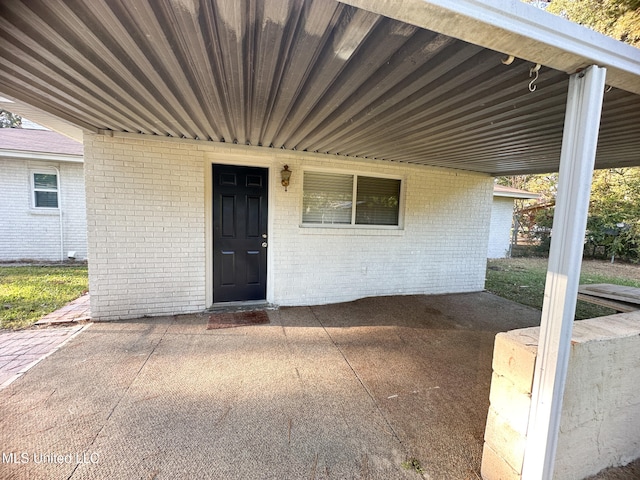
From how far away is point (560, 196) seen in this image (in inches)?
54.4

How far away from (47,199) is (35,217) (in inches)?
19.9

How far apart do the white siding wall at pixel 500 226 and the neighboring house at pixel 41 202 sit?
1347 cm

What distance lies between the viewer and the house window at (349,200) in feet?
15.0

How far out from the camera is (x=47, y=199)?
670 cm

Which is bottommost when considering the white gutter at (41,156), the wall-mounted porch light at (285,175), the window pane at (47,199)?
the window pane at (47,199)

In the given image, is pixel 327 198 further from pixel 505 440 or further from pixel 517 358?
pixel 505 440

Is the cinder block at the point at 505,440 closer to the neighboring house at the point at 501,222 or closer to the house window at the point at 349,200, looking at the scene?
the house window at the point at 349,200

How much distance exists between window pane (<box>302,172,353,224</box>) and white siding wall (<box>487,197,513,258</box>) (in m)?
8.56

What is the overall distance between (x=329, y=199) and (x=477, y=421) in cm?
351

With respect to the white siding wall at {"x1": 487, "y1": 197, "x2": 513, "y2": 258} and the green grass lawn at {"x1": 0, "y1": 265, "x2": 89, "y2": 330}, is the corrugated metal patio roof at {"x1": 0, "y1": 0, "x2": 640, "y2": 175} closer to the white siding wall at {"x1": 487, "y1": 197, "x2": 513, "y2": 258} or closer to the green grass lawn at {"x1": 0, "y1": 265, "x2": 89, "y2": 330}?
the green grass lawn at {"x1": 0, "y1": 265, "x2": 89, "y2": 330}

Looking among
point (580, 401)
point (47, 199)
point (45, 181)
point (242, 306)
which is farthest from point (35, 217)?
point (580, 401)

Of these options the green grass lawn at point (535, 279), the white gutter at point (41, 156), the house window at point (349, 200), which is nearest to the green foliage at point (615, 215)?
the green grass lawn at point (535, 279)

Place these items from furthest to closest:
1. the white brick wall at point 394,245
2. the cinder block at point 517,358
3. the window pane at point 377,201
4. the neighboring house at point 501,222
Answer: the neighboring house at point 501,222
the window pane at point 377,201
the white brick wall at point 394,245
the cinder block at point 517,358

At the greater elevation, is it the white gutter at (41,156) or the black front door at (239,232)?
the white gutter at (41,156)
